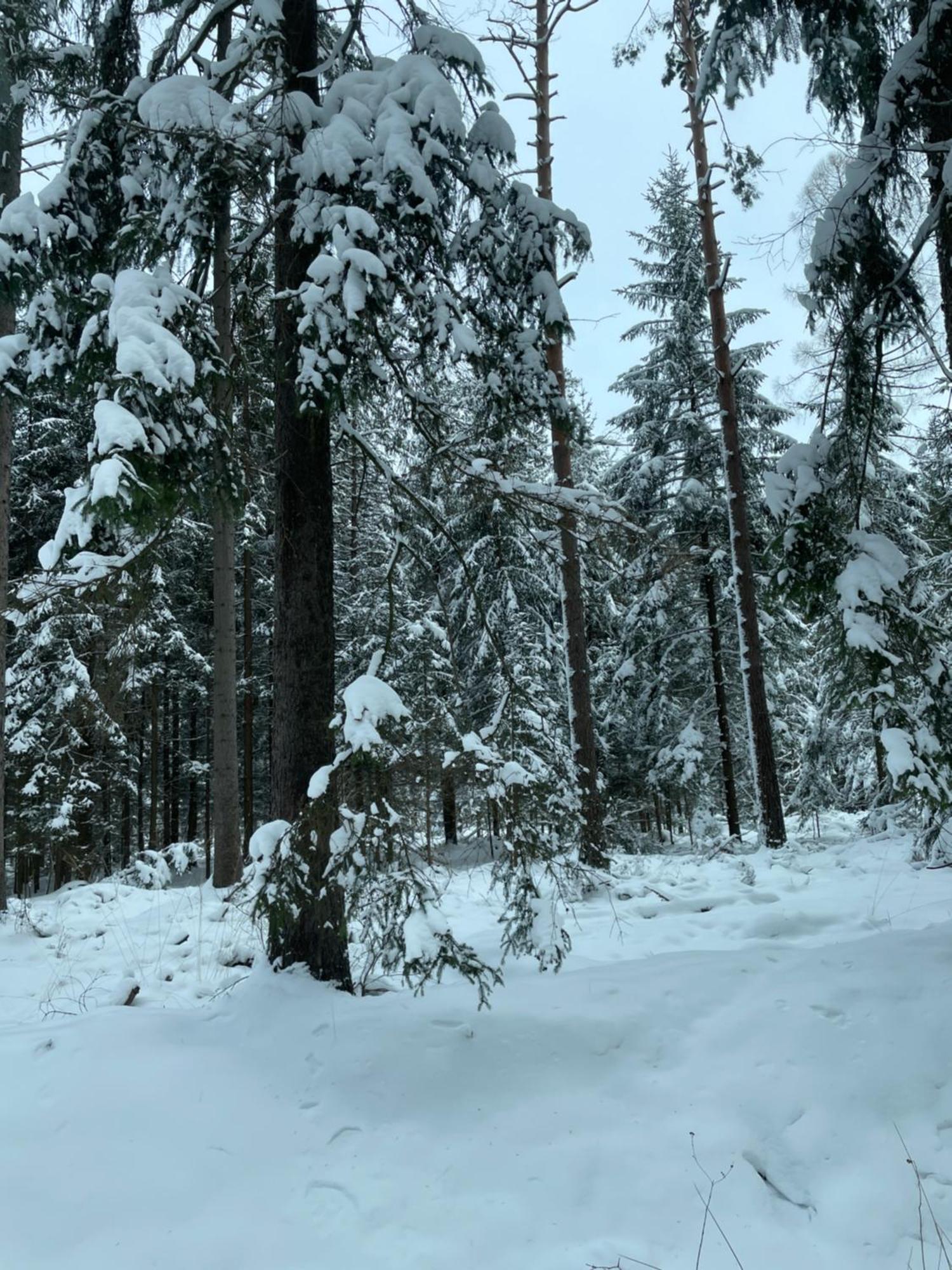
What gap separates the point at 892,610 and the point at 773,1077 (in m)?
2.65

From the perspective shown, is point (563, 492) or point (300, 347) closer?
point (300, 347)

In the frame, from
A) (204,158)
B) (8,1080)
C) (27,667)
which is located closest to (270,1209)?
(8,1080)

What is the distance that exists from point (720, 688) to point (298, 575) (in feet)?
37.7

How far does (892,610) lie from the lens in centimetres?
441

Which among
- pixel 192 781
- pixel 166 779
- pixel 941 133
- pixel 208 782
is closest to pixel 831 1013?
pixel 941 133

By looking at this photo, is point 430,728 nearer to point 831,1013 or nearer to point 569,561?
point 831,1013

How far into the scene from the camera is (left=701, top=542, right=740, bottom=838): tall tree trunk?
44.1 ft

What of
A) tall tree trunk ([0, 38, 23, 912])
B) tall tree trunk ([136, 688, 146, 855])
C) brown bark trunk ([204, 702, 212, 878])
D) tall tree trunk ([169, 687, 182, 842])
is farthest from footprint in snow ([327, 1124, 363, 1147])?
tall tree trunk ([169, 687, 182, 842])

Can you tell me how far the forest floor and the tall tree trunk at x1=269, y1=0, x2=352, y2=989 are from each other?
0.89 metres

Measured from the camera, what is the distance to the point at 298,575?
4.52 meters

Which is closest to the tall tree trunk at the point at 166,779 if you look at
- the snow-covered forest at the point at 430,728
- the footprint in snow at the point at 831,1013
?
the snow-covered forest at the point at 430,728

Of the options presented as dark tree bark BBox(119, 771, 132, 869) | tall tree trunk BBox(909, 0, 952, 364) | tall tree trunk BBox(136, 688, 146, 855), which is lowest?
dark tree bark BBox(119, 771, 132, 869)

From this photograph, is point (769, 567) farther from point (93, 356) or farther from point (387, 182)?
point (93, 356)

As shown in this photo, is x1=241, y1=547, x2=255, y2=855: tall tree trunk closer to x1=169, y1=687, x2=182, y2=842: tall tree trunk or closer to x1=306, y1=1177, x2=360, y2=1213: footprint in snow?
x1=169, y1=687, x2=182, y2=842: tall tree trunk
